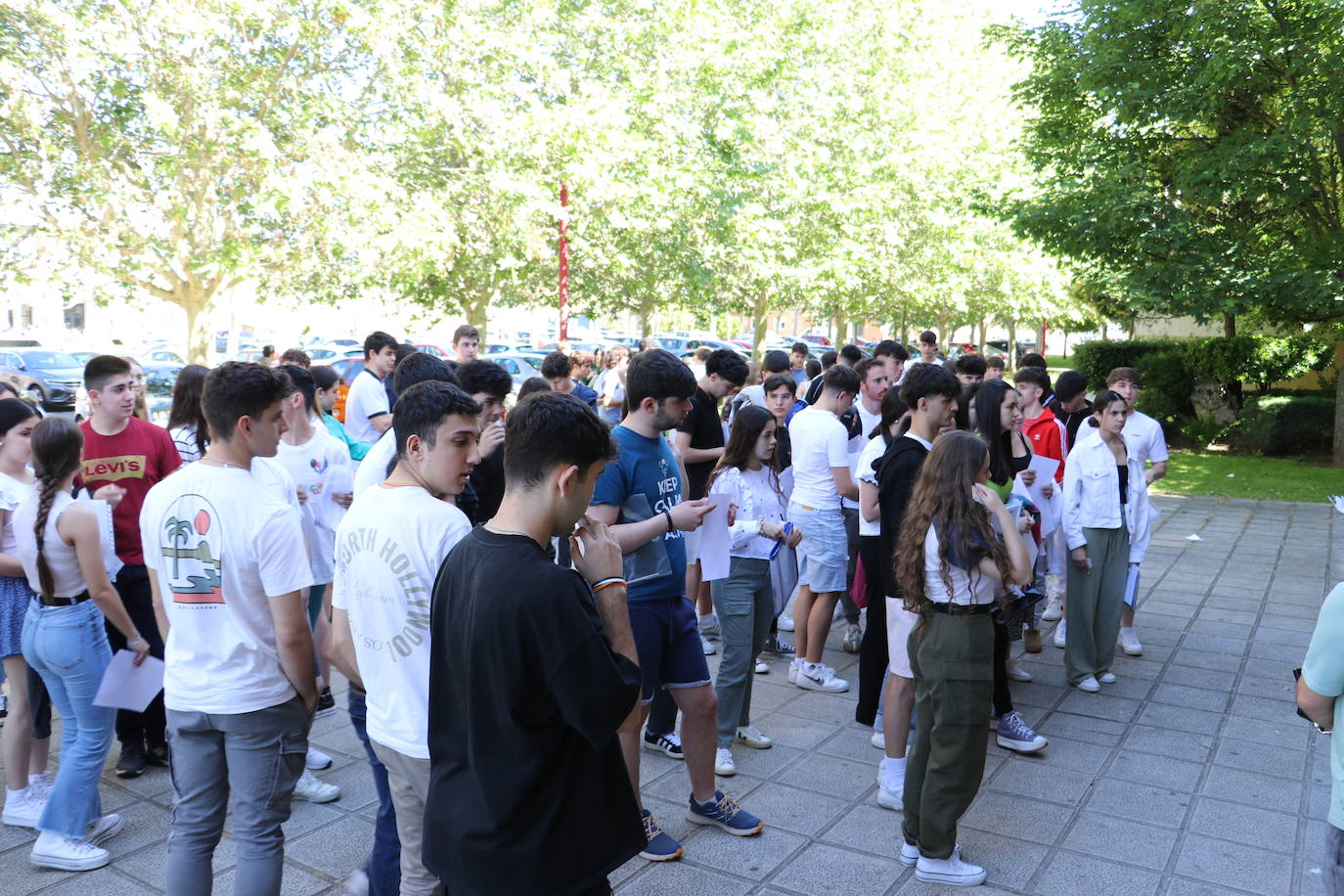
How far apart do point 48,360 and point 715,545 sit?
Result: 2268cm

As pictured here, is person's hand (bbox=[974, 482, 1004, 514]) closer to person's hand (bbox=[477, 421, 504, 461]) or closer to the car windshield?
person's hand (bbox=[477, 421, 504, 461])

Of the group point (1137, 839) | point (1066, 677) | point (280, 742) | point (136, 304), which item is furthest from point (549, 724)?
point (136, 304)

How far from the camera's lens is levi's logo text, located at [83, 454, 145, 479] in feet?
14.7

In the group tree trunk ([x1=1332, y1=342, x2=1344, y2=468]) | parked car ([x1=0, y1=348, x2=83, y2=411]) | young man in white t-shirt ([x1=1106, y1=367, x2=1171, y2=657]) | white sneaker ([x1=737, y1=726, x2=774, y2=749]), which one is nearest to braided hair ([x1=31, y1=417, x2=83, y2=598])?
white sneaker ([x1=737, y1=726, x2=774, y2=749])

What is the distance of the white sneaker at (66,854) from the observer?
3742 mm

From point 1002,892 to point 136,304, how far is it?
17006 mm

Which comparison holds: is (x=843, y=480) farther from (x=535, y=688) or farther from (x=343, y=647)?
(x=535, y=688)

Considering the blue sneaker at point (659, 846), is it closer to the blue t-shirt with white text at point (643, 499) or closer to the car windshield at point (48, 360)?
the blue t-shirt with white text at point (643, 499)

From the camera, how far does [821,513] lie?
18.9 feet

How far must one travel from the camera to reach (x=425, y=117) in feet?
48.8

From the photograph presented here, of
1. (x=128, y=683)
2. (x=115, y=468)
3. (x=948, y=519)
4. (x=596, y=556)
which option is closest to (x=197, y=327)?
(x=115, y=468)

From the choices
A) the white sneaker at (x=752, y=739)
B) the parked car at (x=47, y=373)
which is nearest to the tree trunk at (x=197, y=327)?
the parked car at (x=47, y=373)

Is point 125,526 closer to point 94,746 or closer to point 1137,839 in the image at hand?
point 94,746

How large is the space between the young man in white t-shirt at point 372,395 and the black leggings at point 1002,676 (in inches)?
167
